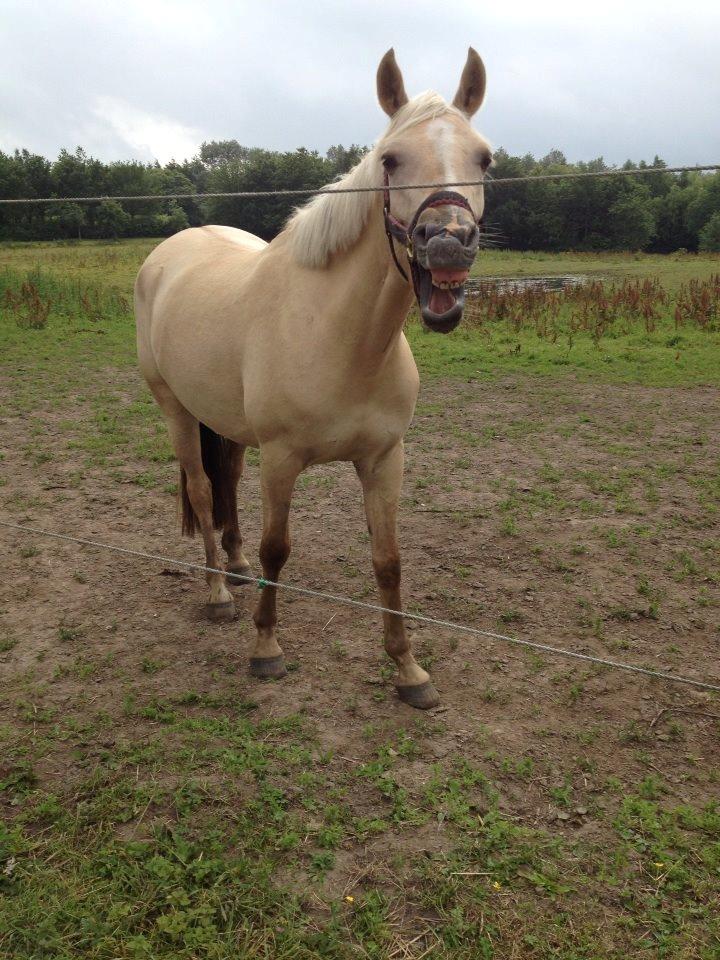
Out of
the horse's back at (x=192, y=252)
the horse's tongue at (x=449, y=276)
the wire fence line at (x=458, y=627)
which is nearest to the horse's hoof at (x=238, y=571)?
the wire fence line at (x=458, y=627)

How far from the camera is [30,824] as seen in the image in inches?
90.5

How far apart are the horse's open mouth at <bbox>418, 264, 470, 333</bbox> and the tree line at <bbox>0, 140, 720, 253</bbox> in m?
14.8

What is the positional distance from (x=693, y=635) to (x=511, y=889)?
6.28 feet

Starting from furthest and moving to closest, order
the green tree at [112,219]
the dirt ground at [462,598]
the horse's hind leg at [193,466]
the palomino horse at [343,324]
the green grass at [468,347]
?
1. the green tree at [112,219]
2. the green grass at [468,347]
3. the horse's hind leg at [193,466]
4. the dirt ground at [462,598]
5. the palomino horse at [343,324]

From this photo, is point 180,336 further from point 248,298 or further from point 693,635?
point 693,635

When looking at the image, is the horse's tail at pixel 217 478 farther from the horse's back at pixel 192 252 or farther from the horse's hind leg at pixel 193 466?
the horse's back at pixel 192 252

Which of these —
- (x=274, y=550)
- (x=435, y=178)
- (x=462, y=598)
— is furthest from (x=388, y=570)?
(x=435, y=178)

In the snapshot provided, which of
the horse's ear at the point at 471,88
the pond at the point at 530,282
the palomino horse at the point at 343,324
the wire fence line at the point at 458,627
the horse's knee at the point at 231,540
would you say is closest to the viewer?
the wire fence line at the point at 458,627

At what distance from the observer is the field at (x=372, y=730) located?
1950 mm

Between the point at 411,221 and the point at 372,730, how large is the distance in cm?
194

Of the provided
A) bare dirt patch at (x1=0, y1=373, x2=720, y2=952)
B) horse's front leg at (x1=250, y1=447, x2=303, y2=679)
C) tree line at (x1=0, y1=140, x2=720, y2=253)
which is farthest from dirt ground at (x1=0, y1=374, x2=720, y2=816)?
tree line at (x1=0, y1=140, x2=720, y2=253)

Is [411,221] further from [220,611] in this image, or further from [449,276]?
[220,611]

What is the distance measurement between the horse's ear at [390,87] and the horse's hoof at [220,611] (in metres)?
2.58

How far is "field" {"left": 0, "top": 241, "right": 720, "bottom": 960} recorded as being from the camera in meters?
1.95
